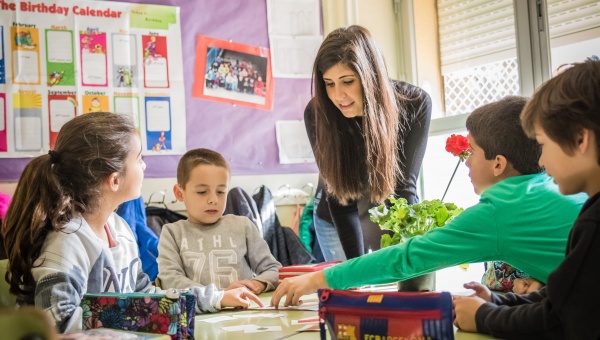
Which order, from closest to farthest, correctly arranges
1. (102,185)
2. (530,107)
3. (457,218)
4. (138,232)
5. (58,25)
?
(530,107) < (457,218) < (102,185) < (138,232) < (58,25)

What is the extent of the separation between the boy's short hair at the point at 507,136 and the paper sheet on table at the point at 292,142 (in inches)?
81.5

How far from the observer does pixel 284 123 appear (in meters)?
3.58

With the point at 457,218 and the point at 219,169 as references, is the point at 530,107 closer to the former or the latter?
the point at 457,218

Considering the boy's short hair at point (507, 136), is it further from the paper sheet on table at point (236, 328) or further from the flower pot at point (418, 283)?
the paper sheet on table at point (236, 328)

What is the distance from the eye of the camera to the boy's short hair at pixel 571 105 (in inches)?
41.3

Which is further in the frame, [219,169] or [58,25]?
[58,25]

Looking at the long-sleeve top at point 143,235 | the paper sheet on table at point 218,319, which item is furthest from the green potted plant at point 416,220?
the long-sleeve top at point 143,235

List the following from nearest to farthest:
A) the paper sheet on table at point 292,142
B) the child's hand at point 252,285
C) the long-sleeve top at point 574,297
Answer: the long-sleeve top at point 574,297 → the child's hand at point 252,285 → the paper sheet on table at point 292,142

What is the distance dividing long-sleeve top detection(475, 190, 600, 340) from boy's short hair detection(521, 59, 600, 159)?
0.11m

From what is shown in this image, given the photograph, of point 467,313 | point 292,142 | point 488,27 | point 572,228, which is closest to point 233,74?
point 292,142

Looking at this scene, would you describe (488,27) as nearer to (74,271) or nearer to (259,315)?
(259,315)

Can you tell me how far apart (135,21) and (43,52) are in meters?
0.46

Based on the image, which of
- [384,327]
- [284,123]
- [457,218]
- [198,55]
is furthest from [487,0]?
[384,327]

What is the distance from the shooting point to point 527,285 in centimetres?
140
